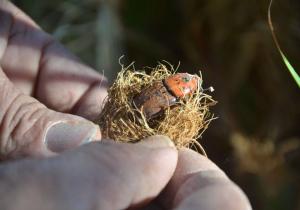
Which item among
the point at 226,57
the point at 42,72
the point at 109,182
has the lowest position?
the point at 226,57

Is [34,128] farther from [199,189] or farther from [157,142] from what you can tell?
[199,189]

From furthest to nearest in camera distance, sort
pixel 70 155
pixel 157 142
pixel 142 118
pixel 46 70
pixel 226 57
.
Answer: pixel 226 57 < pixel 46 70 < pixel 142 118 < pixel 157 142 < pixel 70 155

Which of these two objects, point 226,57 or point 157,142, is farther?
point 226,57

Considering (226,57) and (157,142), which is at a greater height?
(157,142)

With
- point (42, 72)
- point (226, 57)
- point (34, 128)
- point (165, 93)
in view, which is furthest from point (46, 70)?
point (226, 57)

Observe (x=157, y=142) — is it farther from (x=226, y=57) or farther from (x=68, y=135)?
(x=226, y=57)

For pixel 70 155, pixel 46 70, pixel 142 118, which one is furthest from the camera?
pixel 46 70

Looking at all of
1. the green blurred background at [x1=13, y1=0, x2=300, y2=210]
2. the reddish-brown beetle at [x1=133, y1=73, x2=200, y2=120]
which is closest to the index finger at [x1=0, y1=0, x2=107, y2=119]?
the reddish-brown beetle at [x1=133, y1=73, x2=200, y2=120]
